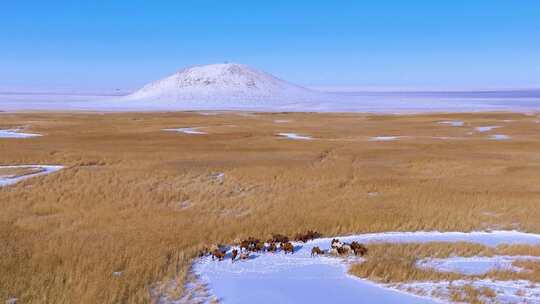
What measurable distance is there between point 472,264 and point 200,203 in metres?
10.9

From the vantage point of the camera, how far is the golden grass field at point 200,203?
36.3ft

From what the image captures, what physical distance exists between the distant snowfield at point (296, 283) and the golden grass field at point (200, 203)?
2.22ft

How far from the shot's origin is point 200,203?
1995 centimetres

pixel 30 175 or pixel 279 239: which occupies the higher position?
pixel 30 175

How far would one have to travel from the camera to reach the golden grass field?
11070 mm

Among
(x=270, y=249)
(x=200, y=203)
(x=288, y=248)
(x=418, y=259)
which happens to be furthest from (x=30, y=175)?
(x=418, y=259)

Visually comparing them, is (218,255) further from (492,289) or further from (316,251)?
(492,289)

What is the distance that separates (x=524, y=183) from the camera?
24047 millimetres

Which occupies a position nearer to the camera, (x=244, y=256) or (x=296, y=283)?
(x=296, y=283)

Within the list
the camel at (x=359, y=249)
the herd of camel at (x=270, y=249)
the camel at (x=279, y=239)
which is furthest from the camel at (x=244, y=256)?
the camel at (x=359, y=249)

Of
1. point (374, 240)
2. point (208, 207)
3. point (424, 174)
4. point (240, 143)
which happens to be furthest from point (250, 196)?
point (240, 143)

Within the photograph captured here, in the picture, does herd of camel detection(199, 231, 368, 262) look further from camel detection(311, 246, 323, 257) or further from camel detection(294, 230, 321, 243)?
camel detection(294, 230, 321, 243)

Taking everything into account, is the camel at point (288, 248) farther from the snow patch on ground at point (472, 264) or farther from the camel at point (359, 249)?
the snow patch on ground at point (472, 264)

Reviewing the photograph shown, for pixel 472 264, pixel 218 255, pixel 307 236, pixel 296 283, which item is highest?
pixel 218 255
